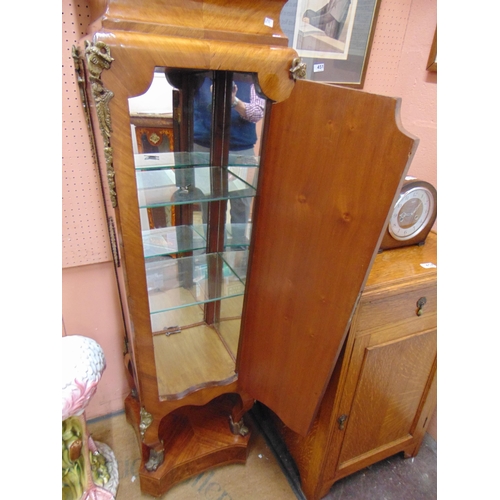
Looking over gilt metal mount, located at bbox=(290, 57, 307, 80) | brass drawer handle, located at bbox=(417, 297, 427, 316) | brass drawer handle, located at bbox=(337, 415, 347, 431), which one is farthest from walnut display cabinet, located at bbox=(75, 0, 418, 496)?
brass drawer handle, located at bbox=(417, 297, 427, 316)

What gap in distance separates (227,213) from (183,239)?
18 centimetres

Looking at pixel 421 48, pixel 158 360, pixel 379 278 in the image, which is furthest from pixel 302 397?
pixel 421 48

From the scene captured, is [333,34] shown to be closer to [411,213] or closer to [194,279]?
[411,213]

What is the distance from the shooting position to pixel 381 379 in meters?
1.18

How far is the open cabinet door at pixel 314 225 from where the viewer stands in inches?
28.4

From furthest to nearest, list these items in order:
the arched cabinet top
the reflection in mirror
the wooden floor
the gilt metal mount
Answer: the wooden floor
the reflection in mirror
the gilt metal mount
the arched cabinet top

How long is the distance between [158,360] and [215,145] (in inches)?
30.5

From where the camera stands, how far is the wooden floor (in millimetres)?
1361

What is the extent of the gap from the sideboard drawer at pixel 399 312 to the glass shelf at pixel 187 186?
47 cm

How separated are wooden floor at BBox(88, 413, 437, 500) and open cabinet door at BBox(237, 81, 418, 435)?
449 mm

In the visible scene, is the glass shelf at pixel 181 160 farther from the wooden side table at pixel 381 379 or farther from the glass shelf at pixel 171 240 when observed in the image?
the wooden side table at pixel 381 379

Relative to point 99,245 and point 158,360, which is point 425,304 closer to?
point 158,360

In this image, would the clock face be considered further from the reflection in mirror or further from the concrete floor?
the concrete floor

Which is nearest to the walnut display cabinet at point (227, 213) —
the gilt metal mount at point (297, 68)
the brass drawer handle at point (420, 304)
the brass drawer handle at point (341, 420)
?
the gilt metal mount at point (297, 68)
